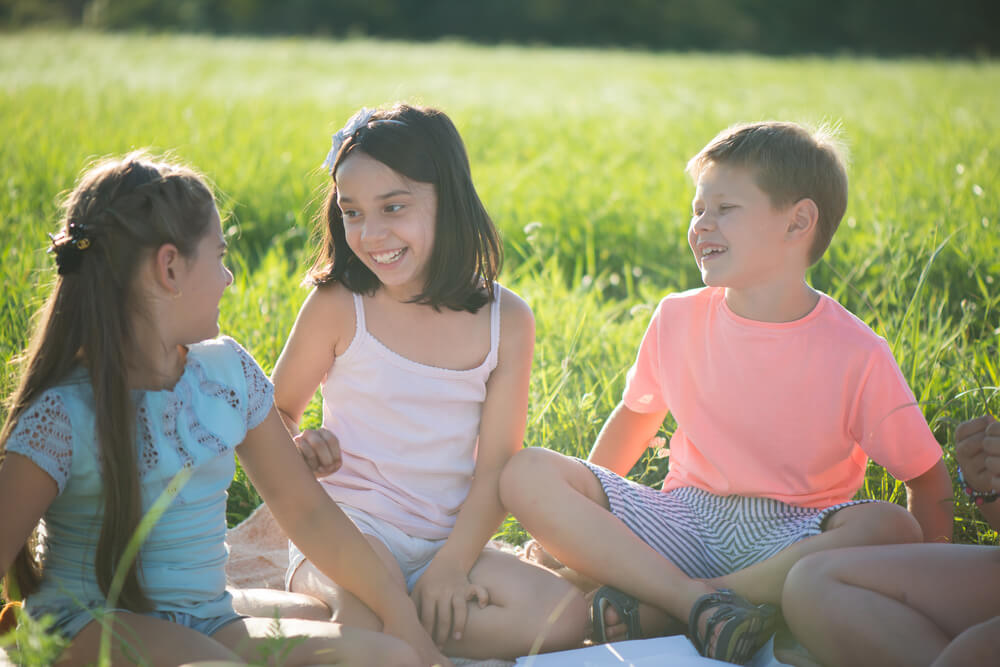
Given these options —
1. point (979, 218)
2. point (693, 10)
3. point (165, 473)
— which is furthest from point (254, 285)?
point (693, 10)

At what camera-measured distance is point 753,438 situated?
2.35 meters

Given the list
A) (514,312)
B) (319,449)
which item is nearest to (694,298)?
(514,312)

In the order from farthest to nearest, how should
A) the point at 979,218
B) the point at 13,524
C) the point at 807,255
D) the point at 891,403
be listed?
the point at 979,218 < the point at 807,255 < the point at 891,403 < the point at 13,524

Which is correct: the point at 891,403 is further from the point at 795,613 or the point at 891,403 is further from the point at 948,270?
the point at 948,270

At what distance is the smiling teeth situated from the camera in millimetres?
2275

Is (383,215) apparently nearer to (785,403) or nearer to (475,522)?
(475,522)

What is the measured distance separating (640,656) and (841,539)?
0.53 metres

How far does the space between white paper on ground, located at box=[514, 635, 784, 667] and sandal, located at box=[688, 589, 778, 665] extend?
0.03 m

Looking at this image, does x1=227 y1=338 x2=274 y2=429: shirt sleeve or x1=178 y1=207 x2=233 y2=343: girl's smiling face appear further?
x1=227 y1=338 x2=274 y2=429: shirt sleeve

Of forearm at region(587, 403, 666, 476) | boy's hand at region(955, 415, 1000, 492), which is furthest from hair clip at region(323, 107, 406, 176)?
boy's hand at region(955, 415, 1000, 492)

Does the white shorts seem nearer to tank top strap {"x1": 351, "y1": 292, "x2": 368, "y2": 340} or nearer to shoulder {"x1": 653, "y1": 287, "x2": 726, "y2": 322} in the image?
tank top strap {"x1": 351, "y1": 292, "x2": 368, "y2": 340}

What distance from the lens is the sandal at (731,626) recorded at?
1.96 m

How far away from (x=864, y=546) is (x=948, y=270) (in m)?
2.41

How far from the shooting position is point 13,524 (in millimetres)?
1597
